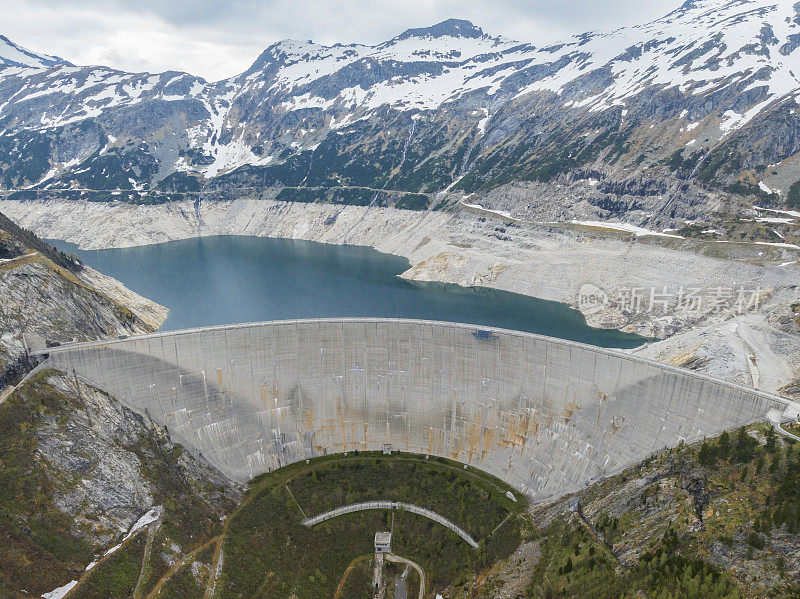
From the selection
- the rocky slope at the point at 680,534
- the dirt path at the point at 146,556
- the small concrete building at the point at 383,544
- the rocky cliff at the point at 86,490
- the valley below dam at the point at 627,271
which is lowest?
the small concrete building at the point at 383,544

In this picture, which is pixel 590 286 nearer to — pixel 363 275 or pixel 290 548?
pixel 363 275

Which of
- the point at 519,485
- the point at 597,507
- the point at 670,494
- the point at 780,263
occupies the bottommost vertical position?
the point at 519,485

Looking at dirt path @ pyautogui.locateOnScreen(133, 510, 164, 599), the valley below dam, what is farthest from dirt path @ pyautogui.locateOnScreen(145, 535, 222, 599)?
the valley below dam

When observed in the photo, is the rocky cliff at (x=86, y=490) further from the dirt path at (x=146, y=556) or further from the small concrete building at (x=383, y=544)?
the small concrete building at (x=383, y=544)

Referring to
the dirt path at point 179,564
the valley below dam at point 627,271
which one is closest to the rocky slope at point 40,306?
the dirt path at point 179,564

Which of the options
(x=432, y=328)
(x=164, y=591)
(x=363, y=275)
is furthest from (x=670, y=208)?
(x=164, y=591)

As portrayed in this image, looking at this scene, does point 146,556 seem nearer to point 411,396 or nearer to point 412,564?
point 412,564
